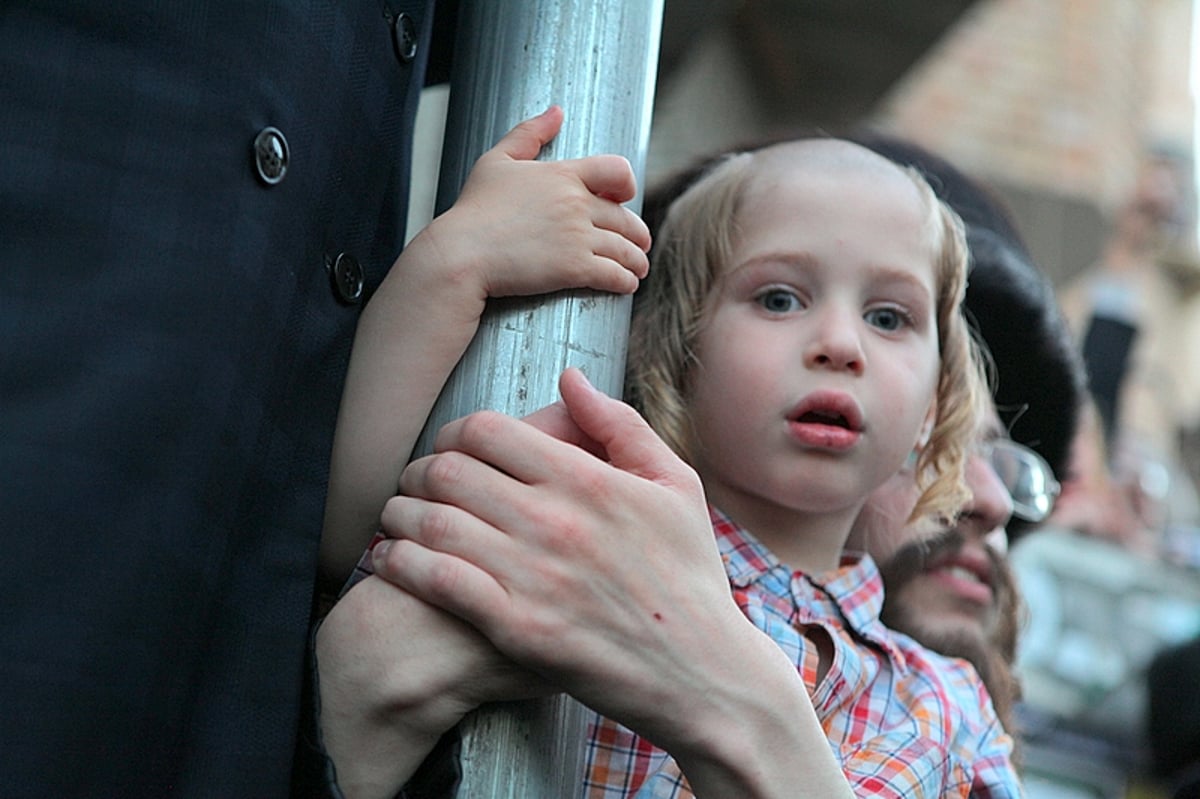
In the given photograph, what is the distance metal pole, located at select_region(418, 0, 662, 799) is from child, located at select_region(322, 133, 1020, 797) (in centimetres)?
5

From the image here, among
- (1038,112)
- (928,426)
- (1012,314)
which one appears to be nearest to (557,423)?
(928,426)

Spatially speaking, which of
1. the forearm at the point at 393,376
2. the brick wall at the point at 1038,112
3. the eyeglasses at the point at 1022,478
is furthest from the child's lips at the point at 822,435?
the brick wall at the point at 1038,112

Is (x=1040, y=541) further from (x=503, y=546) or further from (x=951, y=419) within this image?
(x=503, y=546)

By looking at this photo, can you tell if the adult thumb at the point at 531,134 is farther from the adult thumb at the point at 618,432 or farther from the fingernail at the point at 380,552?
the fingernail at the point at 380,552

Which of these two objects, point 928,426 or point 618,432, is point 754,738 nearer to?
point 618,432

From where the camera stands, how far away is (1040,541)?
690 centimetres

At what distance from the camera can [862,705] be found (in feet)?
5.01

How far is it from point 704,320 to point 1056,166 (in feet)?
27.0

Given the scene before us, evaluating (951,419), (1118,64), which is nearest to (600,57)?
(951,419)

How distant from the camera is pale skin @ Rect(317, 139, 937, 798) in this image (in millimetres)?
1072

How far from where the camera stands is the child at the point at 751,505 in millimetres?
1084

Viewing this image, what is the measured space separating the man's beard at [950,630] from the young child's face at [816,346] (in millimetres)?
444

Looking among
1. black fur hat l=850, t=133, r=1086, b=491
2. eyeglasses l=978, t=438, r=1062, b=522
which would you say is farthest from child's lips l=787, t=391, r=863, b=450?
eyeglasses l=978, t=438, r=1062, b=522

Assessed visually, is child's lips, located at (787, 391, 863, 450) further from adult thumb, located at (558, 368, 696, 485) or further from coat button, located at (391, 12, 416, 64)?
coat button, located at (391, 12, 416, 64)
